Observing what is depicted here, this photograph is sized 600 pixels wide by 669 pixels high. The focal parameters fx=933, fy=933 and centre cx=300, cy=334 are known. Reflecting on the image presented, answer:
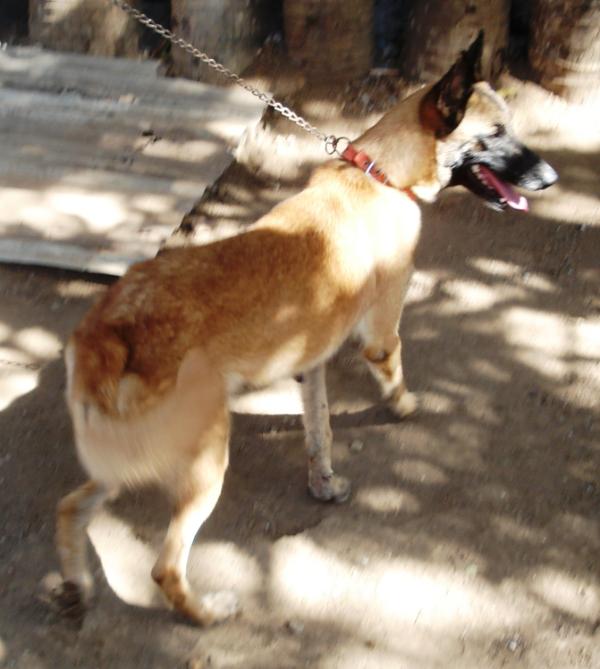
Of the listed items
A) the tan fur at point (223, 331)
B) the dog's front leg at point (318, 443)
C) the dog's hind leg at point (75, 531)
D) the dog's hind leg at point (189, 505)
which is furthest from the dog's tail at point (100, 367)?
the dog's front leg at point (318, 443)

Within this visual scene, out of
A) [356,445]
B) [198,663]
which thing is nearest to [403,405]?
[356,445]

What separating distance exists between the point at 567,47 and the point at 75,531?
4.05 meters

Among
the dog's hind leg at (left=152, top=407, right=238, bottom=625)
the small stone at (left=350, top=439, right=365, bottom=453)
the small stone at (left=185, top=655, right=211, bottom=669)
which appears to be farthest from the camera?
the small stone at (left=350, top=439, right=365, bottom=453)

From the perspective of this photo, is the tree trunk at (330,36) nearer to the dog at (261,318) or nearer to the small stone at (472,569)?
the dog at (261,318)

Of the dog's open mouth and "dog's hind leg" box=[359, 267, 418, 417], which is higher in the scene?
the dog's open mouth

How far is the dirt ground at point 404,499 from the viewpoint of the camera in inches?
134

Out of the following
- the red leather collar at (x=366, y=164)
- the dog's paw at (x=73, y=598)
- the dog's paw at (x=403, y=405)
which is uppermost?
the red leather collar at (x=366, y=164)

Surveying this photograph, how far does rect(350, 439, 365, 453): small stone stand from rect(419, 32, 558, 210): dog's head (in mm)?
1190

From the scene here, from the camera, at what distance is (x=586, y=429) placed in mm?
4215

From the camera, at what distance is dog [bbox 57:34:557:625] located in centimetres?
300

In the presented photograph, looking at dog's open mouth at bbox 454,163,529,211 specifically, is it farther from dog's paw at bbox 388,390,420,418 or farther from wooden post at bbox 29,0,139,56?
wooden post at bbox 29,0,139,56

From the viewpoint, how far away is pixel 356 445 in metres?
4.20

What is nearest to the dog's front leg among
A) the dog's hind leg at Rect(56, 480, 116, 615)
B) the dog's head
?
the dog's hind leg at Rect(56, 480, 116, 615)

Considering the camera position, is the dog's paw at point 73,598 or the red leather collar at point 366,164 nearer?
the dog's paw at point 73,598
